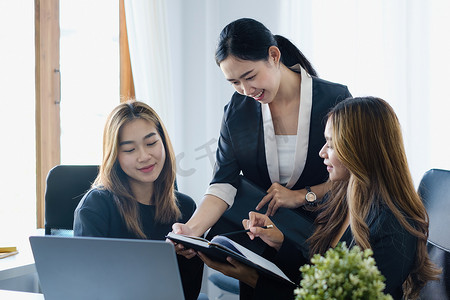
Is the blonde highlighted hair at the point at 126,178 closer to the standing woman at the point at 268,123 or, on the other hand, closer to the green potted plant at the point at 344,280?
the standing woman at the point at 268,123

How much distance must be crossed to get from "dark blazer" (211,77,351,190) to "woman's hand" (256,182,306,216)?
84 mm

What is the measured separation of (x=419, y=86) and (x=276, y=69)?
→ 1.66 m

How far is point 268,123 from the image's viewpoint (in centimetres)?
171

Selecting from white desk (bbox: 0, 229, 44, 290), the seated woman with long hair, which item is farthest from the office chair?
white desk (bbox: 0, 229, 44, 290)

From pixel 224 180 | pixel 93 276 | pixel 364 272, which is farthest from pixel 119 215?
pixel 364 272

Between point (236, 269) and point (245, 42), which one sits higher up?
point (245, 42)

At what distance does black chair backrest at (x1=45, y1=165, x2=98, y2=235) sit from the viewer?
6.53 feet

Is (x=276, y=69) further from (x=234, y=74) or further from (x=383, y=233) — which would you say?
(x=383, y=233)

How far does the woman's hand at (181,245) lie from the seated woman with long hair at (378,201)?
0.05m

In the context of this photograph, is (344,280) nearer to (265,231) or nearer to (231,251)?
(231,251)

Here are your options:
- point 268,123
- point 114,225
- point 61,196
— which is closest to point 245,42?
point 268,123

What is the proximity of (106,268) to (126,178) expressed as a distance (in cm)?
84

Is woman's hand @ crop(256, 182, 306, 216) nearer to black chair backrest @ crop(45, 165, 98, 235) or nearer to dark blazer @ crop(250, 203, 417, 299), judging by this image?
dark blazer @ crop(250, 203, 417, 299)

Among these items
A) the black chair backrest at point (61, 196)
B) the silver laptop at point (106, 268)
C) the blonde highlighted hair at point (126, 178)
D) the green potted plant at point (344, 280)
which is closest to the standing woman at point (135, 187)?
the blonde highlighted hair at point (126, 178)
